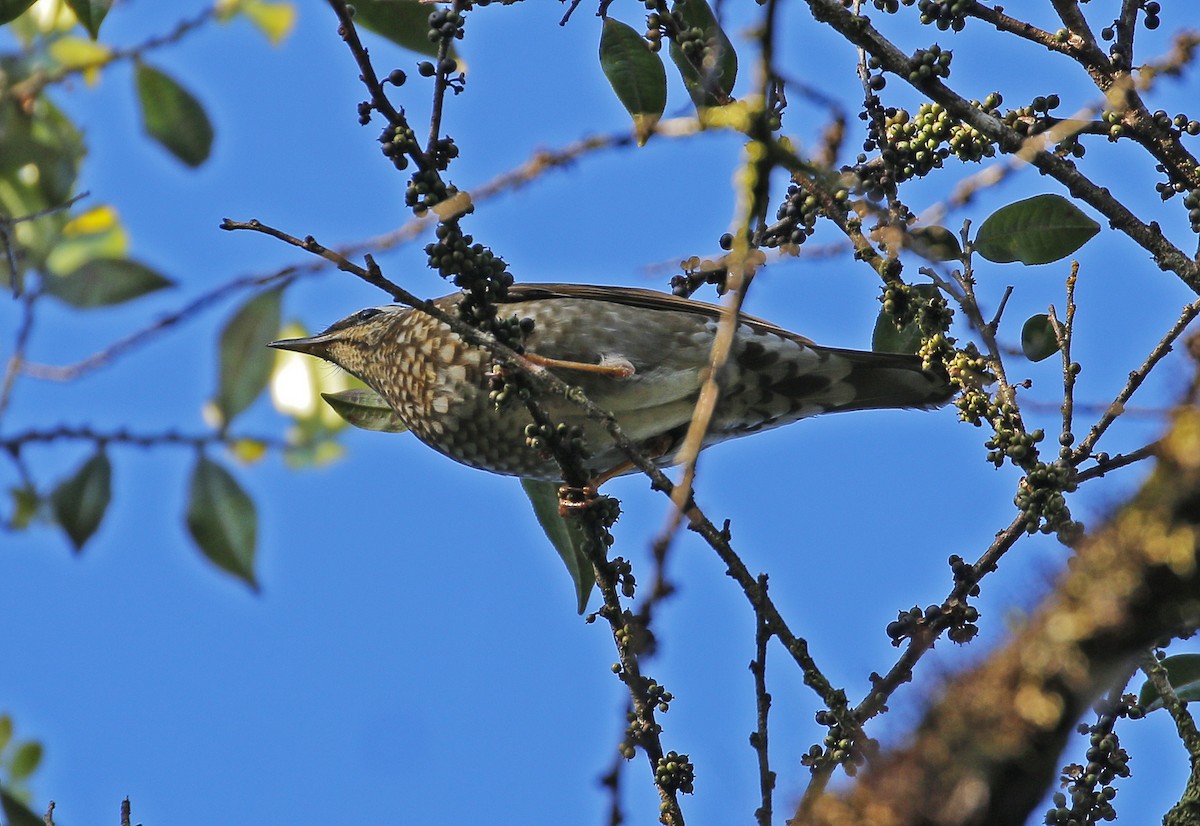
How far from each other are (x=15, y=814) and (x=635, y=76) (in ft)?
8.08

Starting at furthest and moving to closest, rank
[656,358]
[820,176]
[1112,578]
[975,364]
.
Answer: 1. [656,358]
2. [975,364]
3. [820,176]
4. [1112,578]

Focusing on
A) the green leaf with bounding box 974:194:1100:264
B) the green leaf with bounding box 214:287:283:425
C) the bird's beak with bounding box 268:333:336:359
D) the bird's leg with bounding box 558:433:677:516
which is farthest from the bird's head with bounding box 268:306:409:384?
the green leaf with bounding box 214:287:283:425

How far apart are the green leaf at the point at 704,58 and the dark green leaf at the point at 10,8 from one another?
5.51ft

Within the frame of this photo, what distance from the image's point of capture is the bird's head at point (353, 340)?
545 centimetres

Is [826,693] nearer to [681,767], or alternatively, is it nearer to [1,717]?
[681,767]

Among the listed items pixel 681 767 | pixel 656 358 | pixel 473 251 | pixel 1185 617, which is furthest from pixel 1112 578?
pixel 656 358

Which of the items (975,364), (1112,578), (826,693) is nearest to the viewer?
(1112,578)

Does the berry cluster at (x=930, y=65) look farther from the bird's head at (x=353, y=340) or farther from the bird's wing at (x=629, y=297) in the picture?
the bird's head at (x=353, y=340)

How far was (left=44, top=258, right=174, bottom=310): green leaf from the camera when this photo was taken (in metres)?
2.91

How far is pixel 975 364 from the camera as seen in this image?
3545 millimetres

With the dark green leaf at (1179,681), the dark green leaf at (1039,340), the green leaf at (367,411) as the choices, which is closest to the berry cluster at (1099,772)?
the dark green leaf at (1179,681)

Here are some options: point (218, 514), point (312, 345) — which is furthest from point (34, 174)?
point (312, 345)

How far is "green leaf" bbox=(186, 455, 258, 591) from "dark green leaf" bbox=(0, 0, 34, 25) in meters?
1.24

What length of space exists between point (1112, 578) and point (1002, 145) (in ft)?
6.42
